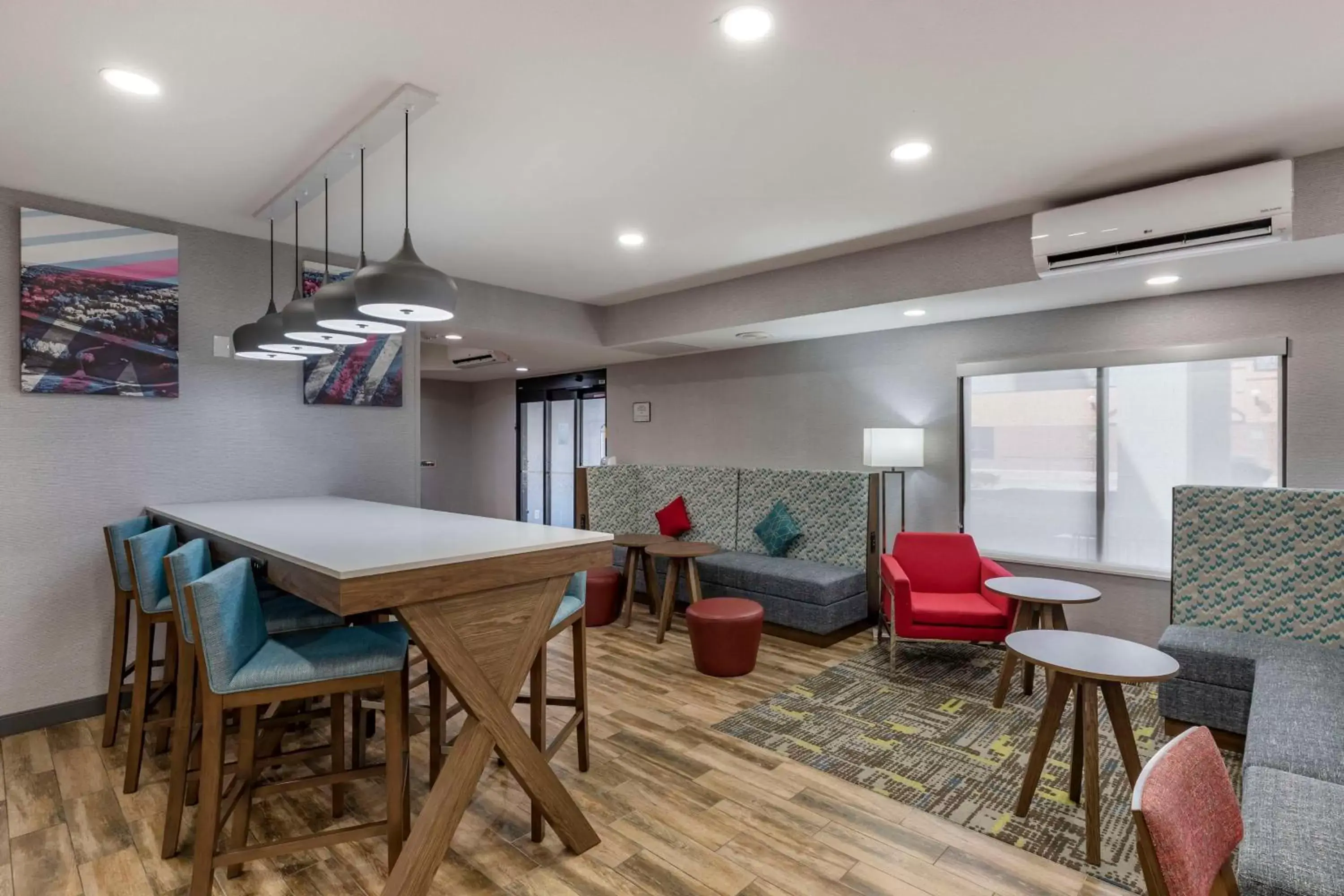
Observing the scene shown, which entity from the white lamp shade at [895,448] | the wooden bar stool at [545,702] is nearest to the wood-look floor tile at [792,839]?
the wooden bar stool at [545,702]

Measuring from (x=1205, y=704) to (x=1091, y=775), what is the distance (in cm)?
112

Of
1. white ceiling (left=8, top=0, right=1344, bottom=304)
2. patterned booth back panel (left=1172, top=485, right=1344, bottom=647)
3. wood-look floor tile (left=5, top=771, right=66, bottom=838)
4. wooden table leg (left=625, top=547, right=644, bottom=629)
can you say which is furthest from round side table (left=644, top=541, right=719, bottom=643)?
wood-look floor tile (left=5, top=771, right=66, bottom=838)

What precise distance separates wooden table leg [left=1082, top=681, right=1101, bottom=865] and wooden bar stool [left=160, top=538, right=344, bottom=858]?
2631 millimetres

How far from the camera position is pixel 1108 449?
4.33 metres

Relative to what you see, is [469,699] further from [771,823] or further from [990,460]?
[990,460]

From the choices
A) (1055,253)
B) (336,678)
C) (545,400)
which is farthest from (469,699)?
(545,400)

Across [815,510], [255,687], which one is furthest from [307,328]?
[815,510]

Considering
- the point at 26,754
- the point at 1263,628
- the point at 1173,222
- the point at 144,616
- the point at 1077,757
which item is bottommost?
the point at 26,754

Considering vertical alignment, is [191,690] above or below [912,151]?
below

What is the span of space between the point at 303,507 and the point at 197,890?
1890 mm

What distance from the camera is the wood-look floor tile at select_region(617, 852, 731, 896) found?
2.04m

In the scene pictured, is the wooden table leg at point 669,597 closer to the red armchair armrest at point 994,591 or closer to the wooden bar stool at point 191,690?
the red armchair armrest at point 994,591

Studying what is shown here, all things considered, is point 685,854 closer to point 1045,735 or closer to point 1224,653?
point 1045,735

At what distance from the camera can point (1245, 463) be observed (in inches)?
151
